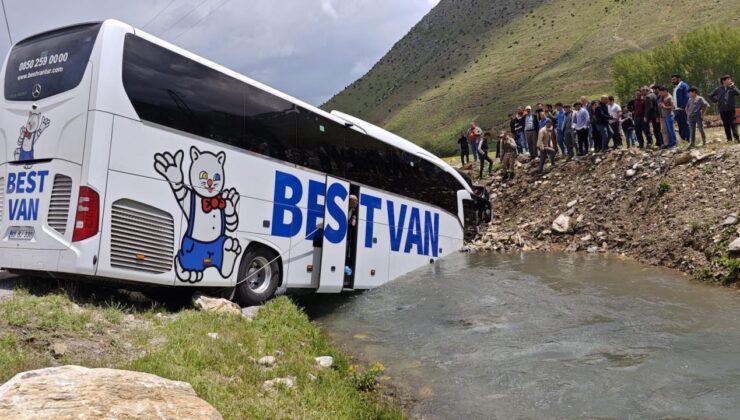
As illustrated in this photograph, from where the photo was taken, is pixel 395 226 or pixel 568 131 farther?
pixel 568 131

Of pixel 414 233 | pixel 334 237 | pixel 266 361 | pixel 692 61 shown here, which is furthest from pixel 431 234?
pixel 692 61

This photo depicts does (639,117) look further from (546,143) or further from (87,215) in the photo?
(87,215)

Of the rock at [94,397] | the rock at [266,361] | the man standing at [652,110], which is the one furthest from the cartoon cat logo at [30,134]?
the man standing at [652,110]

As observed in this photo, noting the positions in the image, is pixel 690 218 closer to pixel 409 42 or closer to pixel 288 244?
pixel 288 244

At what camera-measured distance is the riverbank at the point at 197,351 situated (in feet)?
16.3

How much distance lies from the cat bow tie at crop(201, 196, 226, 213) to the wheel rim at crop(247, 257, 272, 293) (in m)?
1.17

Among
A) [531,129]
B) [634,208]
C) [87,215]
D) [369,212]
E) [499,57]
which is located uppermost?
[499,57]

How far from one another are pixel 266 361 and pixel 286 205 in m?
3.98

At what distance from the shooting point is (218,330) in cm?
679

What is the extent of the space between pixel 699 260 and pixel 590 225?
15.3ft

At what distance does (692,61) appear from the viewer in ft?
182

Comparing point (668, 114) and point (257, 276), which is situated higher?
point (668, 114)

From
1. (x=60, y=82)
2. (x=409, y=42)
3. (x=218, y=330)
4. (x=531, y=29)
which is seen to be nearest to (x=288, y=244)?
(x=218, y=330)

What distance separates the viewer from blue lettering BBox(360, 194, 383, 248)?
11.9 metres
